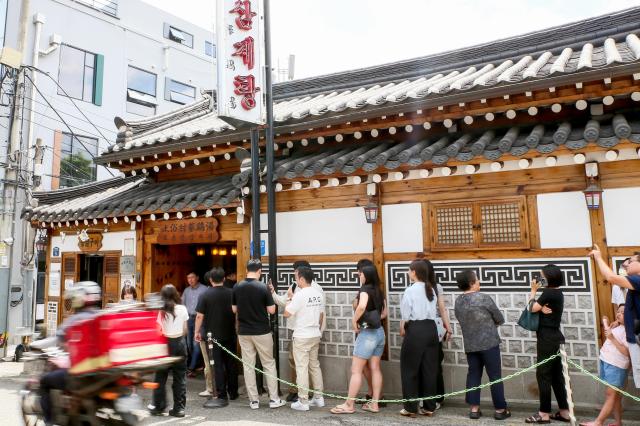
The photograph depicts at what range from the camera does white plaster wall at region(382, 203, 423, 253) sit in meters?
7.88

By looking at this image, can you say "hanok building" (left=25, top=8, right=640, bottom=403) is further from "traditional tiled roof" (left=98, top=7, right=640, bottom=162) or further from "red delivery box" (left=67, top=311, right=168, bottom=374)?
"red delivery box" (left=67, top=311, right=168, bottom=374)

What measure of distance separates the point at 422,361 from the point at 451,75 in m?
5.78

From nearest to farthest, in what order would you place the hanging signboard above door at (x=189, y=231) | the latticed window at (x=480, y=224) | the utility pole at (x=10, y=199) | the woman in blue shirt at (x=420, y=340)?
the woman in blue shirt at (x=420, y=340), the latticed window at (x=480, y=224), the hanging signboard above door at (x=189, y=231), the utility pole at (x=10, y=199)

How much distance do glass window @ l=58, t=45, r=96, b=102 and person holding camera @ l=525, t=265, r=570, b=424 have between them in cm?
2265

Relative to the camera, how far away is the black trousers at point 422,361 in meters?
6.69

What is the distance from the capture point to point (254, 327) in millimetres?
7355

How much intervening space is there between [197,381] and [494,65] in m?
8.69

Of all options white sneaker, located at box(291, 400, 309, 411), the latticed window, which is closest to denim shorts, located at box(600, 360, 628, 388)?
the latticed window

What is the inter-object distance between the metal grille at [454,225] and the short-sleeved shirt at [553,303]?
4.99 feet

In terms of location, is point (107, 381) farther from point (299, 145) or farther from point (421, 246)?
point (299, 145)

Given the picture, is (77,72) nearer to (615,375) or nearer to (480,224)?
(480,224)

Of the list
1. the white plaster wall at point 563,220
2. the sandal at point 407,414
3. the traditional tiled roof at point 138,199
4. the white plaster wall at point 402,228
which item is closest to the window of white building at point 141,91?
the traditional tiled roof at point 138,199

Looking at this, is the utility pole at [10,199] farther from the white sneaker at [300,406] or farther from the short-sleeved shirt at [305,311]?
the short-sleeved shirt at [305,311]

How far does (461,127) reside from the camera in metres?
7.86
